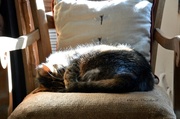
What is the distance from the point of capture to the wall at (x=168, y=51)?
164 centimetres

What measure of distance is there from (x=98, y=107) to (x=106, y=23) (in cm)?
55

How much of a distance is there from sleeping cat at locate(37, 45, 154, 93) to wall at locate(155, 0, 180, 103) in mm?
638

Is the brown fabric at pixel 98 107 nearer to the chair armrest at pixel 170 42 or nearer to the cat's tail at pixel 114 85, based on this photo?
the cat's tail at pixel 114 85

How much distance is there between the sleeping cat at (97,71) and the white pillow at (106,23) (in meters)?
0.10

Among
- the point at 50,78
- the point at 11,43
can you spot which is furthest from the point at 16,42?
the point at 50,78

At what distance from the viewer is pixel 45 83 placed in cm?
108

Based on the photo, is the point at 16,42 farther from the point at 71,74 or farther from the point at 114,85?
the point at 114,85

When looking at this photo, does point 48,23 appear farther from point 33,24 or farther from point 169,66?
point 169,66

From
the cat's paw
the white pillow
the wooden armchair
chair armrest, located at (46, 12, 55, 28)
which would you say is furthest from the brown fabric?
chair armrest, located at (46, 12, 55, 28)

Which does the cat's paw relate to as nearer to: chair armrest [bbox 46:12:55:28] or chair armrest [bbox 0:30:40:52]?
chair armrest [bbox 0:30:40:52]

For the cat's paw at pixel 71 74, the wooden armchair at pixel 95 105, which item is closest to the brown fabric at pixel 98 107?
the wooden armchair at pixel 95 105

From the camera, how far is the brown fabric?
2.59ft

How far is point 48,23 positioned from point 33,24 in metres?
0.07

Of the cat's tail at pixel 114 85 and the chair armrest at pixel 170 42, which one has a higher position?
the chair armrest at pixel 170 42
